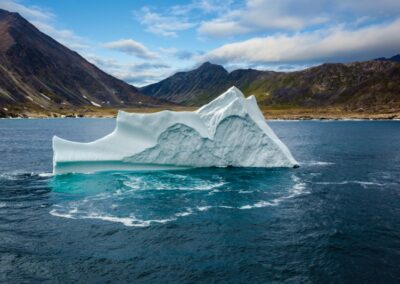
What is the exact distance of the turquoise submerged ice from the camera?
45.8 metres

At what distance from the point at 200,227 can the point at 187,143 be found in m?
21.4

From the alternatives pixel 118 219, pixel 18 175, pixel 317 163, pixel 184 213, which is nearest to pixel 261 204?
pixel 184 213

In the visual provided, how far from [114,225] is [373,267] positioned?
1729 centimetres

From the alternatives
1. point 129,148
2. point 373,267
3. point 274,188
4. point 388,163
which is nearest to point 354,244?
point 373,267

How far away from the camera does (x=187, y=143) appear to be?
4788 centimetres

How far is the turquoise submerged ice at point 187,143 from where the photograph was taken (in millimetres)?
45750

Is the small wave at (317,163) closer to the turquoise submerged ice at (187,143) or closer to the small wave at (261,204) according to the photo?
the turquoise submerged ice at (187,143)

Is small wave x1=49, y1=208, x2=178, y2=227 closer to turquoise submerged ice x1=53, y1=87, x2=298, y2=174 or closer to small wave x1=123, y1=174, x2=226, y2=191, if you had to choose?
small wave x1=123, y1=174, x2=226, y2=191

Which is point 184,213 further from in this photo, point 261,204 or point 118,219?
point 261,204

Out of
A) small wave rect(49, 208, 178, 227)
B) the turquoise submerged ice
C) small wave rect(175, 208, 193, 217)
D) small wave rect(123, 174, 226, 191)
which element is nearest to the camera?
small wave rect(49, 208, 178, 227)

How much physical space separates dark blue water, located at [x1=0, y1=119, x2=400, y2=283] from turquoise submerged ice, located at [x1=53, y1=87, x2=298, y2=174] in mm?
2209

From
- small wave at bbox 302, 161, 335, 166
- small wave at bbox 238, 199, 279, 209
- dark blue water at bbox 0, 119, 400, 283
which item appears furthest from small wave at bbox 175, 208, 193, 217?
small wave at bbox 302, 161, 335, 166

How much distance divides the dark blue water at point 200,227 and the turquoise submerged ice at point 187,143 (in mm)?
2209

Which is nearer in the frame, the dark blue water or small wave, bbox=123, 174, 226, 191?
the dark blue water
